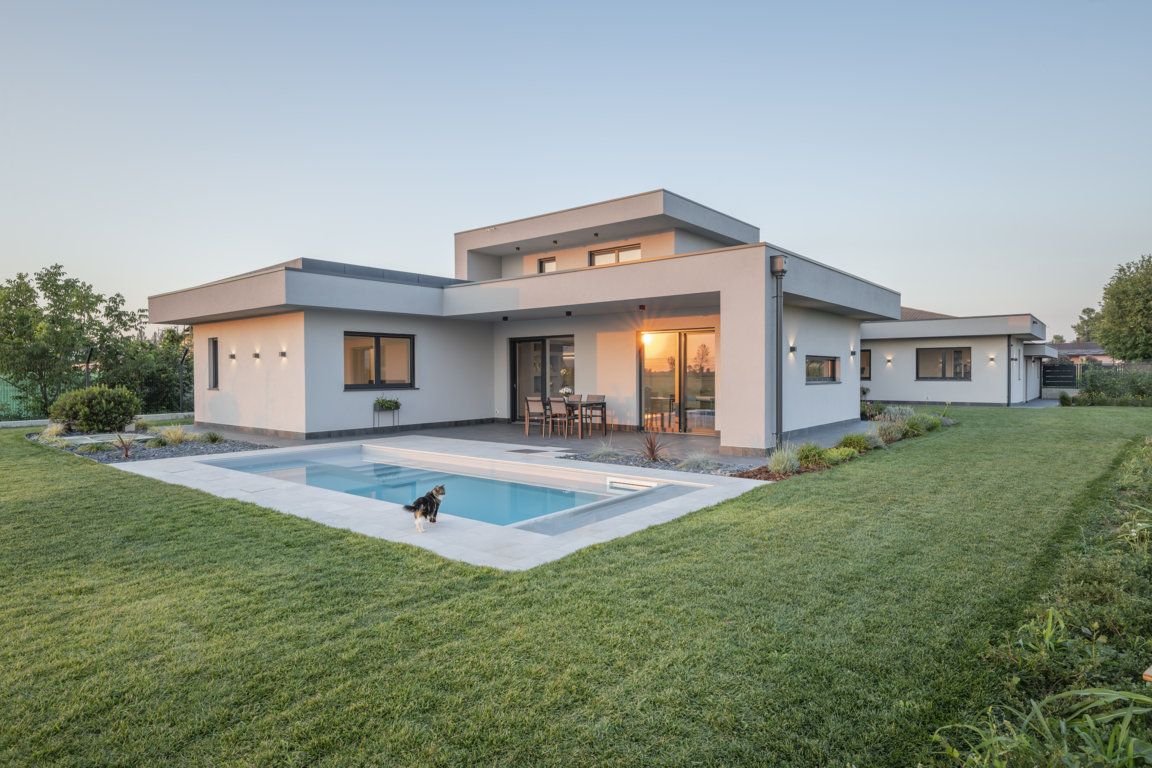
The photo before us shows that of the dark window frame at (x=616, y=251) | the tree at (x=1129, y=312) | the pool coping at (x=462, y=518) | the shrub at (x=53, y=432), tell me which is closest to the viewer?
the pool coping at (x=462, y=518)

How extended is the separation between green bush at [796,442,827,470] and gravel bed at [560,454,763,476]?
650mm

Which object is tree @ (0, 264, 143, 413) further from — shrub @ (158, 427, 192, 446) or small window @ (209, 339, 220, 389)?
shrub @ (158, 427, 192, 446)

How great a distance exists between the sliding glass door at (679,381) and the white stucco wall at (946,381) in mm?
13098

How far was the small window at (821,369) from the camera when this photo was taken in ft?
42.2

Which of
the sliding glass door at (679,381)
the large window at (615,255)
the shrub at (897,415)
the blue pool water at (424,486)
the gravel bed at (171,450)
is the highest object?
the large window at (615,255)

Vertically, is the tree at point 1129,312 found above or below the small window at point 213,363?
above

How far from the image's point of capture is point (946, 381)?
861 inches

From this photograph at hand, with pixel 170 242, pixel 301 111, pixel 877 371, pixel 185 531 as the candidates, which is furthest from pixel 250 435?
pixel 877 371

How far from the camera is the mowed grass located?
221 cm

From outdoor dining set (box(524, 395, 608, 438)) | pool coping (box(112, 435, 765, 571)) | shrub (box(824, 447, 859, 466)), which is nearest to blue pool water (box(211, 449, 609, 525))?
pool coping (box(112, 435, 765, 571))

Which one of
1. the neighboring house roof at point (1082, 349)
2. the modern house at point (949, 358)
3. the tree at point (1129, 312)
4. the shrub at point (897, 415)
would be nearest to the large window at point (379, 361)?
the shrub at point (897, 415)

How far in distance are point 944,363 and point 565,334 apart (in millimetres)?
15707

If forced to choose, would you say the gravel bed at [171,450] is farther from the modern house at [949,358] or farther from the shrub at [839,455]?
the modern house at [949,358]

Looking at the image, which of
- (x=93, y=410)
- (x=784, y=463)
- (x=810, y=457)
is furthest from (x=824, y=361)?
(x=93, y=410)
